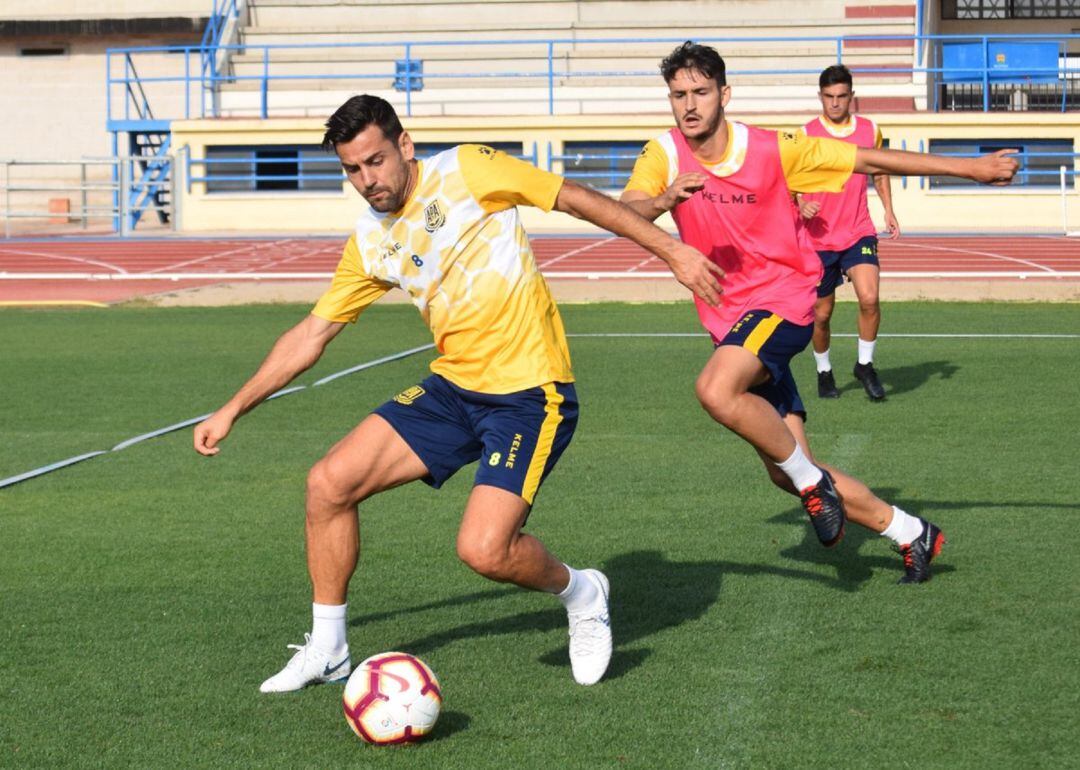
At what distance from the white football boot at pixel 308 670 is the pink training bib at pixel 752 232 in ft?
7.35

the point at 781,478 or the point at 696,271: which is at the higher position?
the point at 696,271

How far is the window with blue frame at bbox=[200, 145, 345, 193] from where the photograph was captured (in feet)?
112

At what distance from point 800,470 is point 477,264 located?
171cm

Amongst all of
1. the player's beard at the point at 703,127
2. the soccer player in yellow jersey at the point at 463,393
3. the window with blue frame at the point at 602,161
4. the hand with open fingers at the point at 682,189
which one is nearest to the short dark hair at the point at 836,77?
the player's beard at the point at 703,127

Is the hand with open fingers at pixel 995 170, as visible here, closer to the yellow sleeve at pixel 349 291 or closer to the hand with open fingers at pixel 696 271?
the hand with open fingers at pixel 696 271

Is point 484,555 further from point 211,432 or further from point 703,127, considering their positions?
point 703,127

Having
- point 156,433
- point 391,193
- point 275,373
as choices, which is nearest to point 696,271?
point 391,193

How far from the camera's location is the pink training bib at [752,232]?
21.9ft

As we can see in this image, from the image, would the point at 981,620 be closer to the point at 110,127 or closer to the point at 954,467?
the point at 954,467

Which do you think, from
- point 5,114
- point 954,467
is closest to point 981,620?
point 954,467

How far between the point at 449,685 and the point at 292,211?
29270 millimetres

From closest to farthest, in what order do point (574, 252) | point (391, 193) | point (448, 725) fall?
point (448, 725), point (391, 193), point (574, 252)

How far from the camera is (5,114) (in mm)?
42812

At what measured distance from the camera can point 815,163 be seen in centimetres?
666
